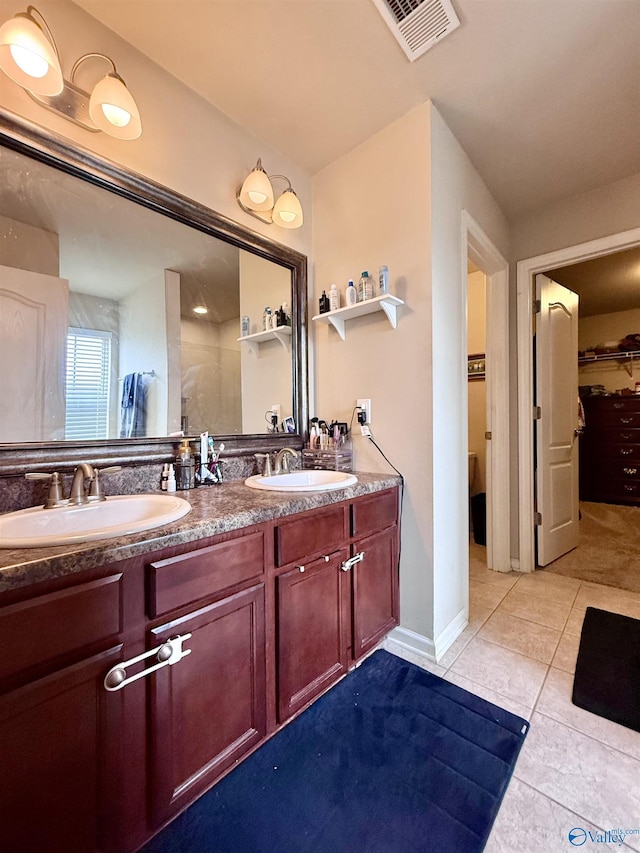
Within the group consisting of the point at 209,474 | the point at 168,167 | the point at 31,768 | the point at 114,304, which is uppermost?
the point at 168,167

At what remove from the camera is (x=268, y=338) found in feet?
6.17

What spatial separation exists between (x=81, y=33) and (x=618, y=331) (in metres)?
5.98

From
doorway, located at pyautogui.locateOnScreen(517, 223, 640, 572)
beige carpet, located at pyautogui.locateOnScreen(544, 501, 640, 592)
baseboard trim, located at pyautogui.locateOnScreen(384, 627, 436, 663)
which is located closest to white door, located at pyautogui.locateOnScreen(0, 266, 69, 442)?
baseboard trim, located at pyautogui.locateOnScreen(384, 627, 436, 663)

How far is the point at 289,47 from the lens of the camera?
139 centimetres

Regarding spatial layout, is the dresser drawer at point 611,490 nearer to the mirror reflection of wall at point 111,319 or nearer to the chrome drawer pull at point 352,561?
the chrome drawer pull at point 352,561

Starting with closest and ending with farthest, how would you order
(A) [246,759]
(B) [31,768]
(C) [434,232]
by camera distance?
1. (B) [31,768]
2. (A) [246,759]
3. (C) [434,232]

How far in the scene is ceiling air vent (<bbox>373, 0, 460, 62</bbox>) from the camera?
1243 mm

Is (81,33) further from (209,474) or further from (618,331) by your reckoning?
(618,331)

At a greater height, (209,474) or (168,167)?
(168,167)

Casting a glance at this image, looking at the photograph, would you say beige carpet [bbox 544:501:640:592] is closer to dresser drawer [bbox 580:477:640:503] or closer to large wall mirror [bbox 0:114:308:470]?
dresser drawer [bbox 580:477:640:503]

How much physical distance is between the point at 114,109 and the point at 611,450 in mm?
5598

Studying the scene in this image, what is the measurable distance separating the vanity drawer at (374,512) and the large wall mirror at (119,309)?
608 millimetres

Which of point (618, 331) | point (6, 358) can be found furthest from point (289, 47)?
point (618, 331)

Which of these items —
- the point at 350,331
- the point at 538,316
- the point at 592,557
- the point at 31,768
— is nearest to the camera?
the point at 31,768
